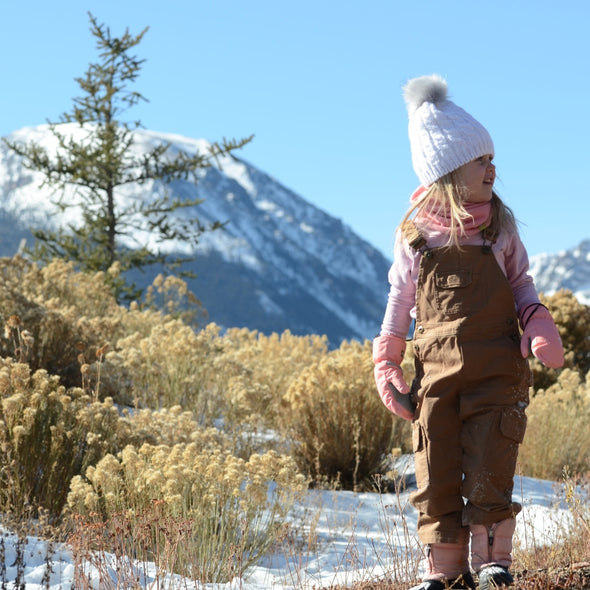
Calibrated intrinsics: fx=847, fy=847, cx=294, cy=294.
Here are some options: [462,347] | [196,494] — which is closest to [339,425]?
[196,494]

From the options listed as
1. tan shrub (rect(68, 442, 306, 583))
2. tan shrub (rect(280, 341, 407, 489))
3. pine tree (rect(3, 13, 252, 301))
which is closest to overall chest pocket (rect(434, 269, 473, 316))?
tan shrub (rect(68, 442, 306, 583))

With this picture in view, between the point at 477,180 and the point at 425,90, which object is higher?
the point at 425,90

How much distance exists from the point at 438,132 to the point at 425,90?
203 mm

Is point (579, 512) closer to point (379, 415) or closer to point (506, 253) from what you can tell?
point (506, 253)

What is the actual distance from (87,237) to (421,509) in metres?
14.7

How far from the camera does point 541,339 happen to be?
9.46 feet

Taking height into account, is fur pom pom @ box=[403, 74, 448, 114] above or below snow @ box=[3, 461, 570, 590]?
above

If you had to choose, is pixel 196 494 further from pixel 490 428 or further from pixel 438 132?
pixel 438 132

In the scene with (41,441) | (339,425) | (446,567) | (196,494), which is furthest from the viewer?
(339,425)

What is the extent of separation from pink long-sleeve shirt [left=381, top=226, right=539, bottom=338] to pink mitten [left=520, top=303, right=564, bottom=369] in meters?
0.08

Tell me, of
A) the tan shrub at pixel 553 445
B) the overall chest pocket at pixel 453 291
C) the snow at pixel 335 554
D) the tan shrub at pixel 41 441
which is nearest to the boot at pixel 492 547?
the snow at pixel 335 554

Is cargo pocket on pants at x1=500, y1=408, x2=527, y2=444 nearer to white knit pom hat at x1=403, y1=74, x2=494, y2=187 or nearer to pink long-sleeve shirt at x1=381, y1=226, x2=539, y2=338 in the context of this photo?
pink long-sleeve shirt at x1=381, y1=226, x2=539, y2=338

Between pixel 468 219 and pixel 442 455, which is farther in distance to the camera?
pixel 468 219

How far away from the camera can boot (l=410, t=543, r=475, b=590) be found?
9.58ft
